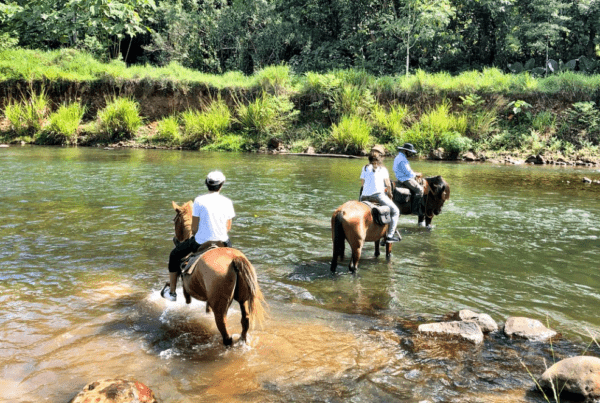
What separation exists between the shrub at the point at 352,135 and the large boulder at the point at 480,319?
60.7 ft

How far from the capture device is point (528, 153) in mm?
22391

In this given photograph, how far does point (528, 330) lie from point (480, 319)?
1.59ft

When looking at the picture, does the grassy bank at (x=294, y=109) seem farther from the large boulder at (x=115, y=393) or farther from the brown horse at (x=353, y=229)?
the large boulder at (x=115, y=393)

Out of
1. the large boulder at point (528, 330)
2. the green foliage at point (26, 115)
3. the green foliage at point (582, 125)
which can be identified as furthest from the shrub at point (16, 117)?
the large boulder at point (528, 330)

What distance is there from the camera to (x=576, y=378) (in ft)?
13.0

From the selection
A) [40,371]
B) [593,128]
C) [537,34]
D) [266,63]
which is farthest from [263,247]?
[266,63]

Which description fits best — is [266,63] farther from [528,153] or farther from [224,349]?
[224,349]

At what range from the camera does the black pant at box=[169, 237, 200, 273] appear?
5594 millimetres

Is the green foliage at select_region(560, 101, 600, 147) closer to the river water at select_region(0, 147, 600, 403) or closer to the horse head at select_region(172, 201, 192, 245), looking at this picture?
the river water at select_region(0, 147, 600, 403)

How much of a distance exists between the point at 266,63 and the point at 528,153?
19.6 m

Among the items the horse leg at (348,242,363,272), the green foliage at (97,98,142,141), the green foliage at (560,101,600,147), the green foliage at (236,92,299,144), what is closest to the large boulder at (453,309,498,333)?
the horse leg at (348,242,363,272)

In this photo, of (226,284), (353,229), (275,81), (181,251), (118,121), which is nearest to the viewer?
(226,284)

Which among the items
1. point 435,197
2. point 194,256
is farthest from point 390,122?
point 194,256

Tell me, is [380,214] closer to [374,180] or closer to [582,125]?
[374,180]
